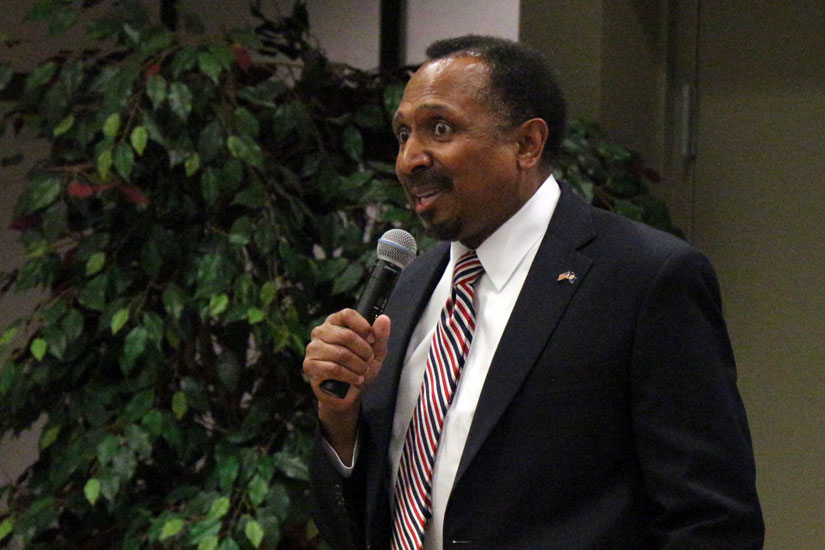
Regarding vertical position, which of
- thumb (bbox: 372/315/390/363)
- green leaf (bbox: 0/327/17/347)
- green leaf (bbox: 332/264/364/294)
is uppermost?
thumb (bbox: 372/315/390/363)

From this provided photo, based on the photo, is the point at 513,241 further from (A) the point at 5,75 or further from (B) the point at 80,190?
(A) the point at 5,75

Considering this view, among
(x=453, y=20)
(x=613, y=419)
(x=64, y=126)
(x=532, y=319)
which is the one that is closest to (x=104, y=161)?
(x=64, y=126)

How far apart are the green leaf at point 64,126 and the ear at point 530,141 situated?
125cm

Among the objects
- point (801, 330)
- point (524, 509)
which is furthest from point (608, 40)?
point (524, 509)

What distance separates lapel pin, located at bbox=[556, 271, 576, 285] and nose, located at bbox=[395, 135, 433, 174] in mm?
217

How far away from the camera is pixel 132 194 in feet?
7.03

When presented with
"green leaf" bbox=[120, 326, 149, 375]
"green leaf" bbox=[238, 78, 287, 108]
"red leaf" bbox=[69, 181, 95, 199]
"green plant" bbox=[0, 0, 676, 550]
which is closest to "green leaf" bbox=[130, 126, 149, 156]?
"green plant" bbox=[0, 0, 676, 550]

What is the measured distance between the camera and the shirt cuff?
137 centimetres

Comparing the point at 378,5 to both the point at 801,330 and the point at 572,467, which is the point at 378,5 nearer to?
the point at 801,330

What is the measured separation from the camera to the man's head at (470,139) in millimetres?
1262

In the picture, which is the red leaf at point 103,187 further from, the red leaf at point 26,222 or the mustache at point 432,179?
the mustache at point 432,179

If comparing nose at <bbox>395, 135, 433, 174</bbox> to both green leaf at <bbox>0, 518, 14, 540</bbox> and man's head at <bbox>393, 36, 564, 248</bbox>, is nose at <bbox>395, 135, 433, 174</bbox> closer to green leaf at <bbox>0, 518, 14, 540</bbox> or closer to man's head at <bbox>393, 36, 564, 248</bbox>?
man's head at <bbox>393, 36, 564, 248</bbox>

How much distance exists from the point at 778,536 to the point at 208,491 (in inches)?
54.2

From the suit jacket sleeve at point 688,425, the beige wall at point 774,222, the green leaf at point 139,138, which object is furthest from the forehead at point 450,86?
the beige wall at point 774,222
